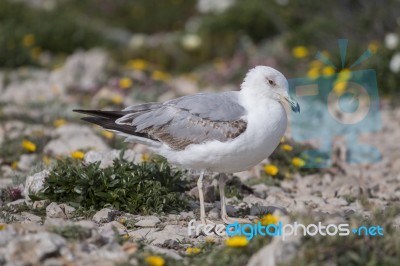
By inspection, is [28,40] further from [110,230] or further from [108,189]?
[110,230]

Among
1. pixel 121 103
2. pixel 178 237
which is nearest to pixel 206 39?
pixel 121 103

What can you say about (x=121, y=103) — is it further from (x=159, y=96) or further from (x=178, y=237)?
(x=178, y=237)

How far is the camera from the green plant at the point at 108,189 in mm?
6004

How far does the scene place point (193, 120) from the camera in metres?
5.95

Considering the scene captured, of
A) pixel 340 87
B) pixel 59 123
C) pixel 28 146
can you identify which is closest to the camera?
pixel 28 146

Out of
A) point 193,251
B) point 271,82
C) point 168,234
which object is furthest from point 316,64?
point 193,251

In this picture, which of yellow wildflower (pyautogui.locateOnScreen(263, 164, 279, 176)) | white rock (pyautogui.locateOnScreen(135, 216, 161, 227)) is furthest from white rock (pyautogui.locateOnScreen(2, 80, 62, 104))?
white rock (pyautogui.locateOnScreen(135, 216, 161, 227))

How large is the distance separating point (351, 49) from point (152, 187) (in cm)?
661

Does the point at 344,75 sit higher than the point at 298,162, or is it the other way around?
the point at 344,75

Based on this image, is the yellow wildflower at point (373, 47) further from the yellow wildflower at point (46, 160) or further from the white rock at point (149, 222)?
the white rock at point (149, 222)

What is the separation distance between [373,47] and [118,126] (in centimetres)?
639

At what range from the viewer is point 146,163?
21.4 feet

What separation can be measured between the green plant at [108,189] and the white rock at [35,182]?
8 cm

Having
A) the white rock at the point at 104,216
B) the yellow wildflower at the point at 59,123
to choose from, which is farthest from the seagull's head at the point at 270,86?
the yellow wildflower at the point at 59,123
